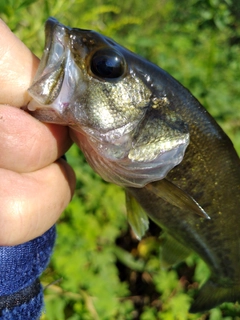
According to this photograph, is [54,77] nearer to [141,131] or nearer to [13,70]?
[13,70]

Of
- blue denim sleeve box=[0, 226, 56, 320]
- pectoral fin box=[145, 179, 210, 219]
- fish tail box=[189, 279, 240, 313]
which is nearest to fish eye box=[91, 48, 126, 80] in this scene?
pectoral fin box=[145, 179, 210, 219]

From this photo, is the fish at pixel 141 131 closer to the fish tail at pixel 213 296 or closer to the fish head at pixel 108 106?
the fish head at pixel 108 106

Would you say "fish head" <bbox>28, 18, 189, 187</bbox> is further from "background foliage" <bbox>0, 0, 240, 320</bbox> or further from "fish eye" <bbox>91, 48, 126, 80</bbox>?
"background foliage" <bbox>0, 0, 240, 320</bbox>

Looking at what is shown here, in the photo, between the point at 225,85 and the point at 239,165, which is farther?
the point at 225,85

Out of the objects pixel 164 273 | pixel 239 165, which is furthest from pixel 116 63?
pixel 164 273

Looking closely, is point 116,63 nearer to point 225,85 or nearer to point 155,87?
point 155,87

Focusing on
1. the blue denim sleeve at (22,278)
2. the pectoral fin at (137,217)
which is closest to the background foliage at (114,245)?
the blue denim sleeve at (22,278)

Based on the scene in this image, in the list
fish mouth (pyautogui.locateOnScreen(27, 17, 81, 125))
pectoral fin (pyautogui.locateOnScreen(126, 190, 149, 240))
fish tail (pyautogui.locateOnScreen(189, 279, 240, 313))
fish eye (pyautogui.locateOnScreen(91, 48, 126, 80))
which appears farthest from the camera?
fish tail (pyautogui.locateOnScreen(189, 279, 240, 313))
